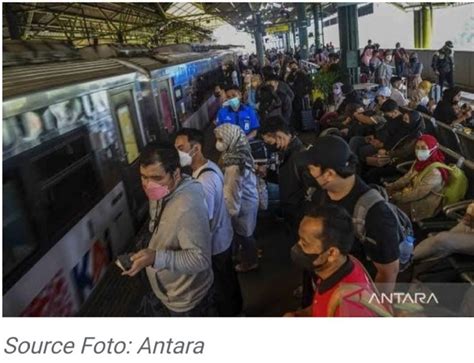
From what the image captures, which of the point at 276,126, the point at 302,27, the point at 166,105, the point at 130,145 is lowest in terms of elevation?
the point at 130,145

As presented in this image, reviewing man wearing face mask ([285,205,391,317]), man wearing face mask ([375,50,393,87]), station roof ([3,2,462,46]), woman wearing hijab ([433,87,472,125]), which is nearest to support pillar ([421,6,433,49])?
station roof ([3,2,462,46])

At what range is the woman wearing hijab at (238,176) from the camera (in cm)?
304

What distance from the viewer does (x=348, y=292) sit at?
58.1 inches

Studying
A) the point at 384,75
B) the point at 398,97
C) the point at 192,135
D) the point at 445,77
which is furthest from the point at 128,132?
the point at 445,77

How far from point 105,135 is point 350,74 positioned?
4.82m

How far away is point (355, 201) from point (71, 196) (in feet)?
6.25

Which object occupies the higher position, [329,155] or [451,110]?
[329,155]

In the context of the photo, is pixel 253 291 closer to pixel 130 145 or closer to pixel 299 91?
pixel 130 145

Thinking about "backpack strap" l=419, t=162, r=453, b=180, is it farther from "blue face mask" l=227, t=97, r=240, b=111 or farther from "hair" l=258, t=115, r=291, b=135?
"blue face mask" l=227, t=97, r=240, b=111

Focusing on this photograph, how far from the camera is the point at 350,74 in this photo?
7.19 metres

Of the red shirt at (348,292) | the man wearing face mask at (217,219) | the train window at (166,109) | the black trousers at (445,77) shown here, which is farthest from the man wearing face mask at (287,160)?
the black trousers at (445,77)

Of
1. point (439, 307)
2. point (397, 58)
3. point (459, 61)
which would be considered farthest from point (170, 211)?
point (459, 61)

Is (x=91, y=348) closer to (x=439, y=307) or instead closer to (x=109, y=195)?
(x=439, y=307)

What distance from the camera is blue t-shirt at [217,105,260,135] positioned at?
511cm
